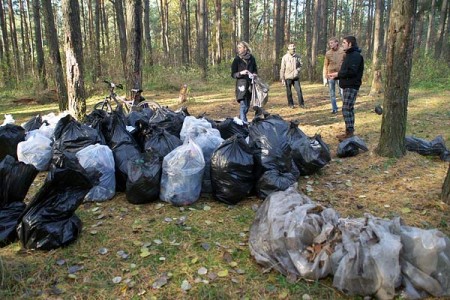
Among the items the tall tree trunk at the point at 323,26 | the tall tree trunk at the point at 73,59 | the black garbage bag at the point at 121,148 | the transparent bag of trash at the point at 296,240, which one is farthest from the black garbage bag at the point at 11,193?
the tall tree trunk at the point at 323,26

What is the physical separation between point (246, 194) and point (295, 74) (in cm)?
623

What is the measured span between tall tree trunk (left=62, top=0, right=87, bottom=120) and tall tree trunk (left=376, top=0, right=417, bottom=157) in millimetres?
5648

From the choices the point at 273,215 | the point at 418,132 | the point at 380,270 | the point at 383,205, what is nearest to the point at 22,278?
the point at 273,215

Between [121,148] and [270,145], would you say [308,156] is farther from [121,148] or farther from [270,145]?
[121,148]

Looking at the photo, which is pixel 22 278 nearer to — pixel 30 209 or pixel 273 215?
pixel 30 209

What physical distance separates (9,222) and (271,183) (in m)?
2.53

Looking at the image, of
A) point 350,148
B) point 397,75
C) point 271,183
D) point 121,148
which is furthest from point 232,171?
point 397,75

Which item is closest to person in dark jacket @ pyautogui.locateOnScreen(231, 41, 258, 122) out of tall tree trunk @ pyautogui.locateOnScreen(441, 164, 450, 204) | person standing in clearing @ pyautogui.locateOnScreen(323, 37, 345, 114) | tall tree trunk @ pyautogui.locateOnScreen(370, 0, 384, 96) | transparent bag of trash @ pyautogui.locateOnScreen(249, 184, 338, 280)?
person standing in clearing @ pyautogui.locateOnScreen(323, 37, 345, 114)

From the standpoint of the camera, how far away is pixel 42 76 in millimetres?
14461

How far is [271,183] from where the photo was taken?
13.2ft

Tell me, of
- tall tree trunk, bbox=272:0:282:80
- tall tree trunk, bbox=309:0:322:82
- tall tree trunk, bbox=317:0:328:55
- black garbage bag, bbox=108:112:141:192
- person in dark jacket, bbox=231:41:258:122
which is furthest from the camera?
tall tree trunk, bbox=317:0:328:55

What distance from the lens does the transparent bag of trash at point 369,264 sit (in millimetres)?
Result: 2463

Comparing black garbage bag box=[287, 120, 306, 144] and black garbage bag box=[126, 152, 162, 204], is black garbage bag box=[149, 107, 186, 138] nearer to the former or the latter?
black garbage bag box=[126, 152, 162, 204]

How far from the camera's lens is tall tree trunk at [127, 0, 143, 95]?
8750mm
